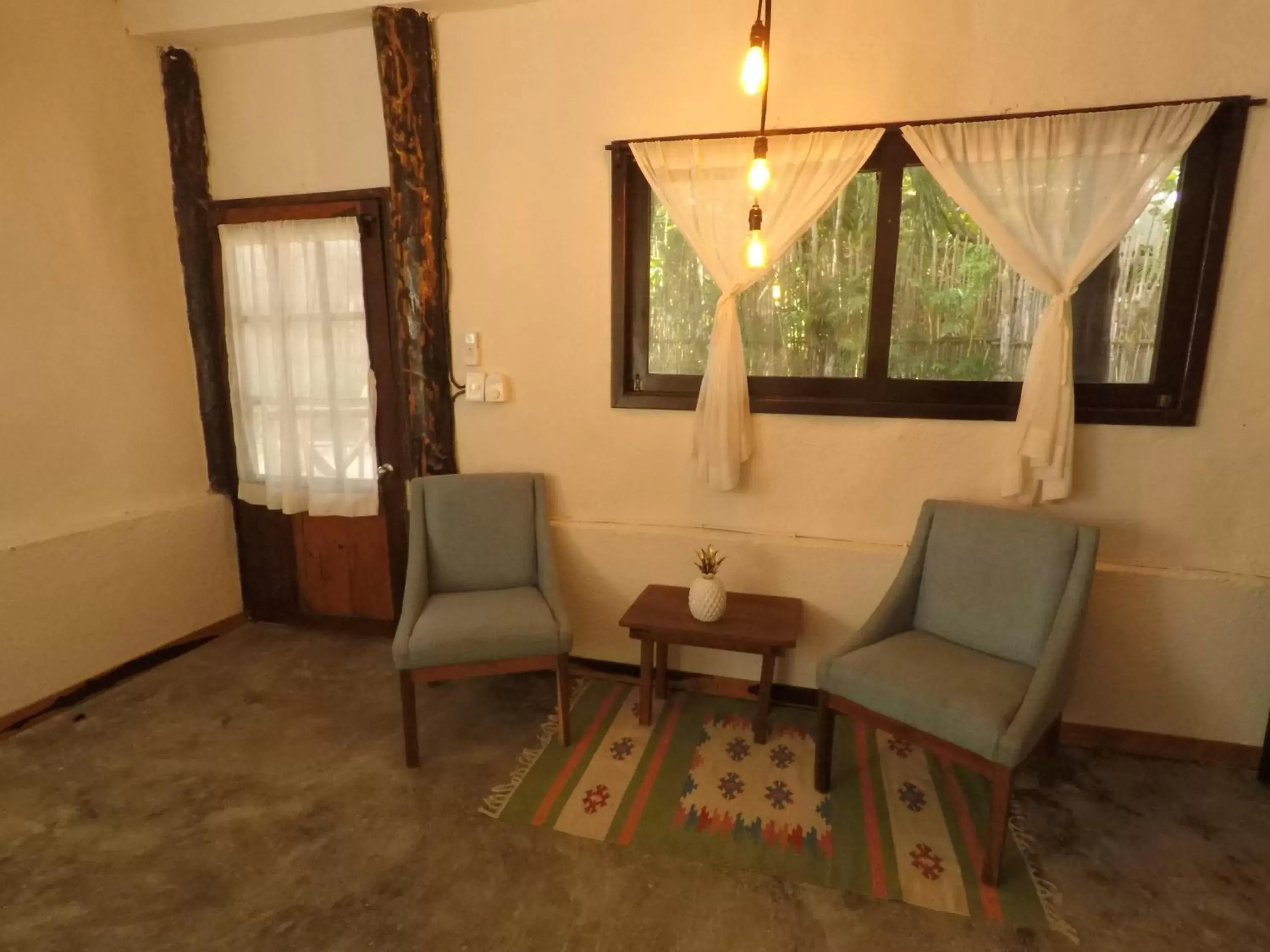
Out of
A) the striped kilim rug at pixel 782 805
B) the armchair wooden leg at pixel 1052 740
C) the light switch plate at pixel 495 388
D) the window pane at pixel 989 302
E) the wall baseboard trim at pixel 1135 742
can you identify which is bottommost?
the striped kilim rug at pixel 782 805

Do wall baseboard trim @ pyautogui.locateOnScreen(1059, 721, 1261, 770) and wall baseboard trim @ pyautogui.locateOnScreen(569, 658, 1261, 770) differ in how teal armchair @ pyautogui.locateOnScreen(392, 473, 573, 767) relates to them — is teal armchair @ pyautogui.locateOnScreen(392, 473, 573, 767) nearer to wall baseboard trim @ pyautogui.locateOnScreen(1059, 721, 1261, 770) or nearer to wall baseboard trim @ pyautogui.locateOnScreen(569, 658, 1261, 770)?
wall baseboard trim @ pyautogui.locateOnScreen(569, 658, 1261, 770)

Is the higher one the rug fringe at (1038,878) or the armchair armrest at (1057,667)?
the armchair armrest at (1057,667)

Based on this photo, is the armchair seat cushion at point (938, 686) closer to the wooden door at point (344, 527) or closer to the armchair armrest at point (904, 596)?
the armchair armrest at point (904, 596)

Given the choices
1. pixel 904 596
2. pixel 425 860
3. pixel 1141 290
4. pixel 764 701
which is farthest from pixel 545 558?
pixel 1141 290

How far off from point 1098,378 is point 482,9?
2.74 metres

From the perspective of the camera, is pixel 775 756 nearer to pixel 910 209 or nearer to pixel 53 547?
pixel 910 209

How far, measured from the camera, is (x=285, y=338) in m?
2.94

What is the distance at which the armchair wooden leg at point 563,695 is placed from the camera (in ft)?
7.47

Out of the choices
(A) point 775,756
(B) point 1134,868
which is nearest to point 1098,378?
(B) point 1134,868

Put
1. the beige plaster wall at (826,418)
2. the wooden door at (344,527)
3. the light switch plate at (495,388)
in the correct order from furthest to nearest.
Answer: the wooden door at (344,527) → the light switch plate at (495,388) → the beige plaster wall at (826,418)

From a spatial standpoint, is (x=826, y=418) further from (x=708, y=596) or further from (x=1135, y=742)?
(x=1135, y=742)

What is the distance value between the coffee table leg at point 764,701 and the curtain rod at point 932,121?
190cm

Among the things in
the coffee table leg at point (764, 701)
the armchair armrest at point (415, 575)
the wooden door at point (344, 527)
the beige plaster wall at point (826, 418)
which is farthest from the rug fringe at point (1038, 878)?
the wooden door at point (344, 527)

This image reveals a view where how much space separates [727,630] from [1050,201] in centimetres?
184
